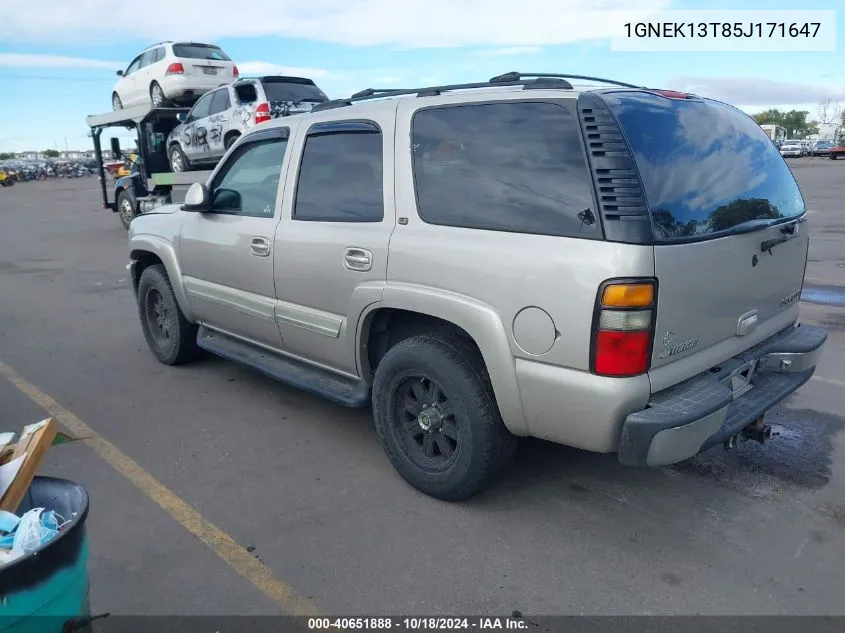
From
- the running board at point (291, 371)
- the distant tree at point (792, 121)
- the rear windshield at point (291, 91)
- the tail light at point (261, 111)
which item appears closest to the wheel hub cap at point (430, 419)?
the running board at point (291, 371)

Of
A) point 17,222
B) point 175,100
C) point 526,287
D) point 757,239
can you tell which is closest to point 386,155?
point 526,287

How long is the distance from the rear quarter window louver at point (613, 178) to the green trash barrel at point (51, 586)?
2.13 metres

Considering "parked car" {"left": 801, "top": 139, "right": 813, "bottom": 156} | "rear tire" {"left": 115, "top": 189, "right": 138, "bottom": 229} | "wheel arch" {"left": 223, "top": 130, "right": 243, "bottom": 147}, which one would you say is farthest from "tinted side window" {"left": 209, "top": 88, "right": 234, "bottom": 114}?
"parked car" {"left": 801, "top": 139, "right": 813, "bottom": 156}

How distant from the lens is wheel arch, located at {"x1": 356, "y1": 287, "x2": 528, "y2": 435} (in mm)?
3029

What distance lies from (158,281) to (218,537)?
116 inches

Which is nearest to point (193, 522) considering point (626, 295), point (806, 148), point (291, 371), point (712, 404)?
point (291, 371)

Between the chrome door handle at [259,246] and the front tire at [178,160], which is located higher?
the front tire at [178,160]

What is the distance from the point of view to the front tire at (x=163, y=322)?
18.1 ft

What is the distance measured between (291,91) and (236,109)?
1.03m

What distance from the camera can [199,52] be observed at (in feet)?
46.9

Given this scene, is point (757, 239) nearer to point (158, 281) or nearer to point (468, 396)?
point (468, 396)

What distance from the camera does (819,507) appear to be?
133 inches

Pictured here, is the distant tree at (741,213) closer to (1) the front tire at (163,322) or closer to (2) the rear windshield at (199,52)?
(1) the front tire at (163,322)

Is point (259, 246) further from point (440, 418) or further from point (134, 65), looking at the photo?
point (134, 65)
